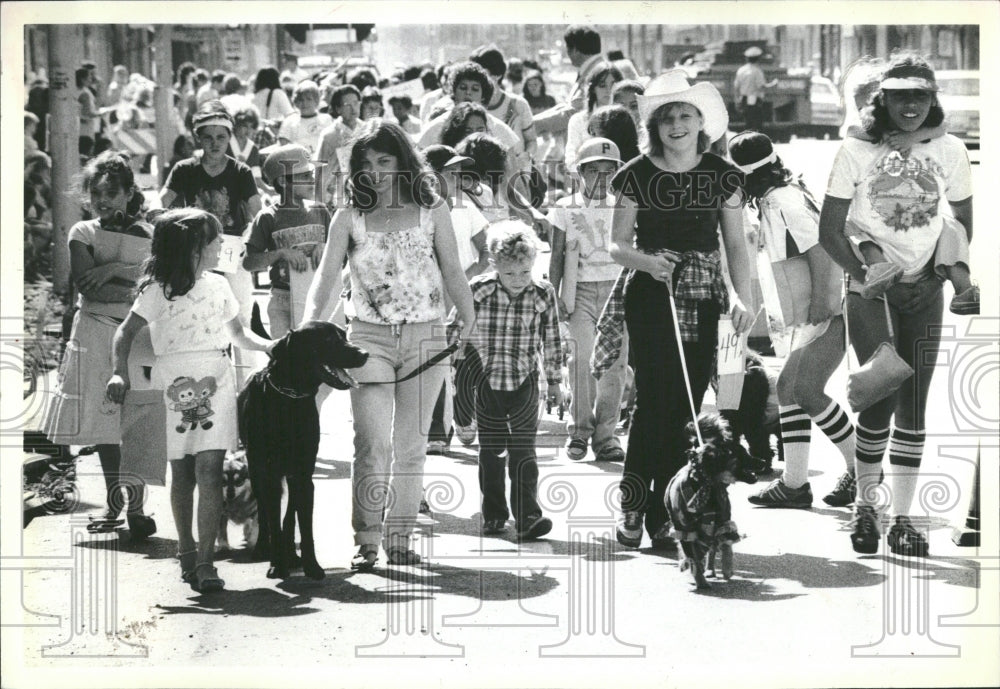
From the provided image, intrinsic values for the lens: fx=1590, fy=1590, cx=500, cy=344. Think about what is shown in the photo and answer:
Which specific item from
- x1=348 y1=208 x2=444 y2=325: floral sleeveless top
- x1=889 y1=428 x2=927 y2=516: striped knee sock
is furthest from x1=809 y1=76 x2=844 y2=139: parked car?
x1=348 y1=208 x2=444 y2=325: floral sleeveless top

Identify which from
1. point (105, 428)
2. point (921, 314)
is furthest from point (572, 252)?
point (105, 428)

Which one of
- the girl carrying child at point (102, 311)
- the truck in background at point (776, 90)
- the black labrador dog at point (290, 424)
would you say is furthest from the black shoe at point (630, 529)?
the girl carrying child at point (102, 311)

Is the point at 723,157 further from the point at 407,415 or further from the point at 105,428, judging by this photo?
the point at 105,428

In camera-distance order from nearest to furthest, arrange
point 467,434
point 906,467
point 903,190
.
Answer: point 903,190, point 906,467, point 467,434

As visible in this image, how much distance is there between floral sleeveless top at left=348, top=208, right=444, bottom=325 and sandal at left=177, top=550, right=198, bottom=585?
4.00ft

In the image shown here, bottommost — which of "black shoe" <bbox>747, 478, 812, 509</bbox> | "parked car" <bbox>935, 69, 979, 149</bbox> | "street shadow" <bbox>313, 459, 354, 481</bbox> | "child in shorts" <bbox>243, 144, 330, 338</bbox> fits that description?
"black shoe" <bbox>747, 478, 812, 509</bbox>

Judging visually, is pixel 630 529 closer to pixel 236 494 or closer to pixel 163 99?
pixel 236 494

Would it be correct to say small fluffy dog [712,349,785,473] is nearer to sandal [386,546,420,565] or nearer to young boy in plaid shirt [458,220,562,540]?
young boy in plaid shirt [458,220,562,540]

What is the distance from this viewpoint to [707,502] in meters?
6.49

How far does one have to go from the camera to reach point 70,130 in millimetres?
8258

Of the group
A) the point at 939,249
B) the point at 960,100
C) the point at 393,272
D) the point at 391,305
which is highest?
the point at 960,100

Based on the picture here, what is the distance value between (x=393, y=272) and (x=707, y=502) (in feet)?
5.37

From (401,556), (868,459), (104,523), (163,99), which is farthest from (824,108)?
(163,99)

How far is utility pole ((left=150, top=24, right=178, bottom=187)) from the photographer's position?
859cm
